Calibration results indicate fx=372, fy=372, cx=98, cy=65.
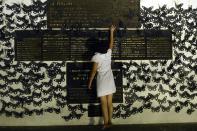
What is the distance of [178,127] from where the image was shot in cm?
768

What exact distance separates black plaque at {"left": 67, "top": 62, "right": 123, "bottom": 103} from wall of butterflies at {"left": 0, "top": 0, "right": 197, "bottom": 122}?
12cm

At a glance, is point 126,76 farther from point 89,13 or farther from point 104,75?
point 89,13

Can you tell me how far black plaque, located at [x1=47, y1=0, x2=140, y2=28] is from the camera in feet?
25.8

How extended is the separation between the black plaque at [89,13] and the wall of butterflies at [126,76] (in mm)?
218

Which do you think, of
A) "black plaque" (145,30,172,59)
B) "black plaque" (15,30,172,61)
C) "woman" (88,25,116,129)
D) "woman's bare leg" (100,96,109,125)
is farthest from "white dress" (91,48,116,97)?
"black plaque" (145,30,172,59)

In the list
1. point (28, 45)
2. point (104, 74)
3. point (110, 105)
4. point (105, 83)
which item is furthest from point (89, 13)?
point (110, 105)

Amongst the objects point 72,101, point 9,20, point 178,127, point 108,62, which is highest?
point 9,20

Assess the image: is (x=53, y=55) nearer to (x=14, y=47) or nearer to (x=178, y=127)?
(x=14, y=47)

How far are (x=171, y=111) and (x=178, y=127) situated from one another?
1.53 ft

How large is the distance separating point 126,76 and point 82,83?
3.12 feet

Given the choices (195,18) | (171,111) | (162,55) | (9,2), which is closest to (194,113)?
(171,111)

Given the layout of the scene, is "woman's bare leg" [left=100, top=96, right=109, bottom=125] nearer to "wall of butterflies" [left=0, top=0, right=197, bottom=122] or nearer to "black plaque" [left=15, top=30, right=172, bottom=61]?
"wall of butterflies" [left=0, top=0, right=197, bottom=122]

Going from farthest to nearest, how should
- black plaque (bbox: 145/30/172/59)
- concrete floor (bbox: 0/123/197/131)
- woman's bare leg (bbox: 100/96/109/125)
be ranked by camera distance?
black plaque (bbox: 145/30/172/59) → concrete floor (bbox: 0/123/197/131) → woman's bare leg (bbox: 100/96/109/125)

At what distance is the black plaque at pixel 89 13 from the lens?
309 inches
